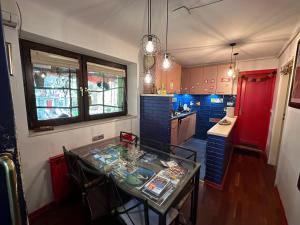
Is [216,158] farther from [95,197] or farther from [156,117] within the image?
[95,197]

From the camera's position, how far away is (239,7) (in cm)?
148

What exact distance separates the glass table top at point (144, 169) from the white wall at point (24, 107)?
285 millimetres

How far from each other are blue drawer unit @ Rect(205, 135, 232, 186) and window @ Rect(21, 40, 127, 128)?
185 cm

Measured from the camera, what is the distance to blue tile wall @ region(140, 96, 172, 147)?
9.06 feet

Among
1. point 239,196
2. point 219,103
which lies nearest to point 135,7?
point 239,196

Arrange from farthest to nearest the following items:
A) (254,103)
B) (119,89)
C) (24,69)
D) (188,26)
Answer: (254,103)
(119,89)
(188,26)
(24,69)

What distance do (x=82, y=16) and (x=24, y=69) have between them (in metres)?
0.94

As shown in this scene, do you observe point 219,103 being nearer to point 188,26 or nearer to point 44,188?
point 188,26

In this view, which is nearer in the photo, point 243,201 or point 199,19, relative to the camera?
point 199,19

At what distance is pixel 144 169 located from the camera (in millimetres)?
1438

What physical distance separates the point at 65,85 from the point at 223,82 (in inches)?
144

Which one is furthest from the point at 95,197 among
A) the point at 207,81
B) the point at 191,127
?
the point at 207,81

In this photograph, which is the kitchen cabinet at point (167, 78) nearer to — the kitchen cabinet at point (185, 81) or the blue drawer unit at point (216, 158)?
the kitchen cabinet at point (185, 81)

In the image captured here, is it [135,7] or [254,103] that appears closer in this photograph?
[135,7]
